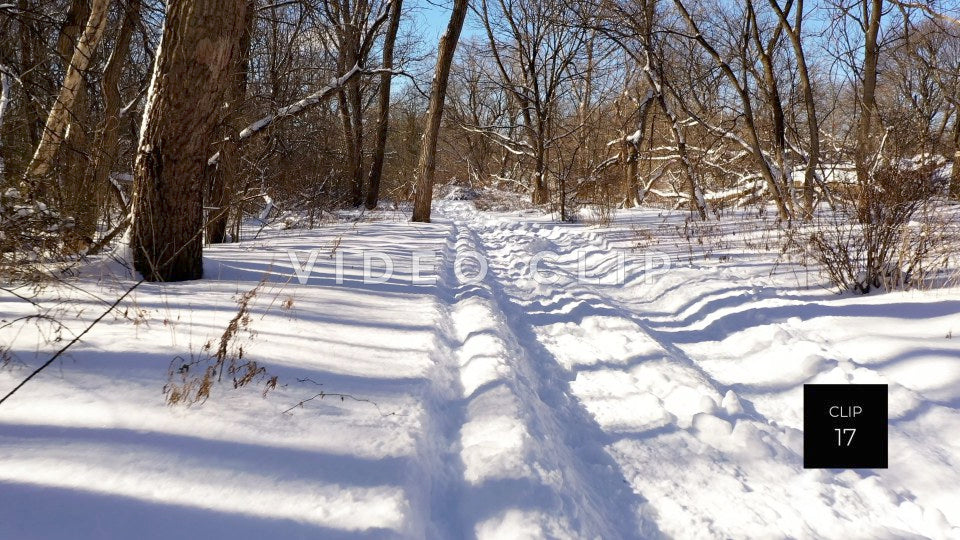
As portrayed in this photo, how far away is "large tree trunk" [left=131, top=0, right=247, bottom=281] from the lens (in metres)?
3.72

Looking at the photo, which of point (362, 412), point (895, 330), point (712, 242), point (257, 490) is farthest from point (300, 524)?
point (712, 242)

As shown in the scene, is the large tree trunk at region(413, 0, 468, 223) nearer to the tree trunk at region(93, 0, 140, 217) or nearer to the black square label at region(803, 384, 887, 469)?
the tree trunk at region(93, 0, 140, 217)

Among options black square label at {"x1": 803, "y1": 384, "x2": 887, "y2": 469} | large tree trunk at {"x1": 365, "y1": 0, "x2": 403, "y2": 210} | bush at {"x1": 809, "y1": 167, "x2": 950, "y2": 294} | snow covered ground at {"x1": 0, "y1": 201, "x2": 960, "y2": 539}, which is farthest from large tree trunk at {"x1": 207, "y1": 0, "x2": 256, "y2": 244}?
large tree trunk at {"x1": 365, "y1": 0, "x2": 403, "y2": 210}

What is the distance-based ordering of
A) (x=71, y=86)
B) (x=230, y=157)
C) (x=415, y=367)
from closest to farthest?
1. (x=415, y=367)
2. (x=71, y=86)
3. (x=230, y=157)

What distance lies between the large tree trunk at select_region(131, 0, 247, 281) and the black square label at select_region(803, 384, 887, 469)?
430 centimetres

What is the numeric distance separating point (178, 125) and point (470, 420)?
3.19 meters

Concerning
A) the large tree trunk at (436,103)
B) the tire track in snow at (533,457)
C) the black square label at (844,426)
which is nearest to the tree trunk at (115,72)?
the tire track in snow at (533,457)

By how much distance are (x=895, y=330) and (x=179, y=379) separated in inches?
166

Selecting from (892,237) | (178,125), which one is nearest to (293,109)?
(178,125)

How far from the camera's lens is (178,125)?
3787mm

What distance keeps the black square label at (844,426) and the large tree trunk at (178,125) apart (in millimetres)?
4299

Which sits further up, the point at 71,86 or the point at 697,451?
the point at 71,86


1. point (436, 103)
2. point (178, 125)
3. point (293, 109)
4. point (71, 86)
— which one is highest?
point (436, 103)

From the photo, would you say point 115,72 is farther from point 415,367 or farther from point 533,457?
point 533,457
